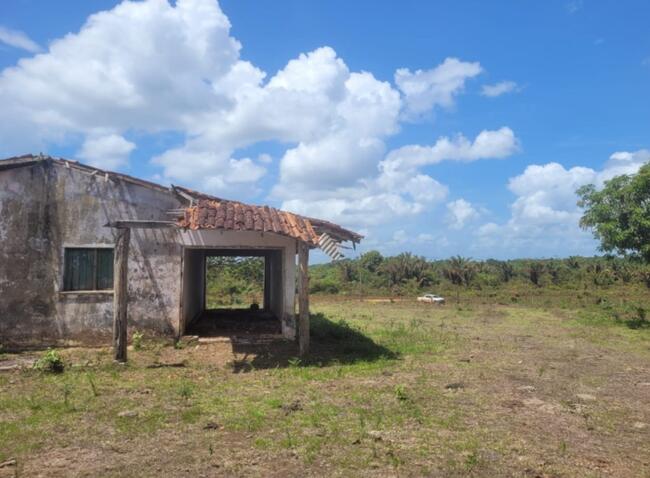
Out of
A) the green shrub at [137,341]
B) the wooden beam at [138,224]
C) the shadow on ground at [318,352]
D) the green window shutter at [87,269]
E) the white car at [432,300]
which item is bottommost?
the shadow on ground at [318,352]

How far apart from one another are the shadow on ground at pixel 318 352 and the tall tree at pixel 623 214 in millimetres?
8125

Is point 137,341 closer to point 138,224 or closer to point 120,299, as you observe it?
point 120,299

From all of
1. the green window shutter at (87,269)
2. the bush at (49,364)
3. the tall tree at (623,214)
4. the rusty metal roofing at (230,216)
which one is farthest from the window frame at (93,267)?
the tall tree at (623,214)

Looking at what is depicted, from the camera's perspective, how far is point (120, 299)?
10.2 m

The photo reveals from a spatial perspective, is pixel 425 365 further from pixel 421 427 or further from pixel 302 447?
pixel 302 447

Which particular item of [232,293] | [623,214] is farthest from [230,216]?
[232,293]

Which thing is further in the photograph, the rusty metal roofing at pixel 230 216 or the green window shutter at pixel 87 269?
the green window shutter at pixel 87 269

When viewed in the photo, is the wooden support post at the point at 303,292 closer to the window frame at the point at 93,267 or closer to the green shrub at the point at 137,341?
the green shrub at the point at 137,341

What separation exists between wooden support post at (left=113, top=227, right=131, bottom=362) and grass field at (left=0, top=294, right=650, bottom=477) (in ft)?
1.19

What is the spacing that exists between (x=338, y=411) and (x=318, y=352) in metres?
4.33

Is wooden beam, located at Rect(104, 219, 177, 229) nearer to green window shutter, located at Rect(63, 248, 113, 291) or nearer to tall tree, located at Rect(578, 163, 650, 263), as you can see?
green window shutter, located at Rect(63, 248, 113, 291)

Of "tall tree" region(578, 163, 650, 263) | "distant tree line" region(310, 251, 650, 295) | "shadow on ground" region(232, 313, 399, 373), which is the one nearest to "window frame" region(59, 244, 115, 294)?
"shadow on ground" region(232, 313, 399, 373)

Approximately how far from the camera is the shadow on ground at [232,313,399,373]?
1020 cm

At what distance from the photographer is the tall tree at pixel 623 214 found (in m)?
15.4
